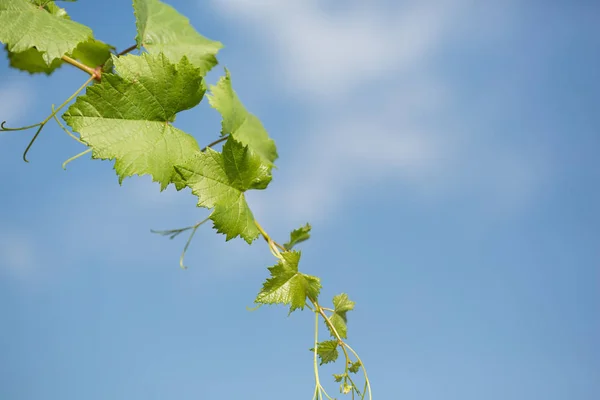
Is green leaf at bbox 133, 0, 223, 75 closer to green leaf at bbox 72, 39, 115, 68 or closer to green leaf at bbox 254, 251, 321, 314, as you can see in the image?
green leaf at bbox 72, 39, 115, 68

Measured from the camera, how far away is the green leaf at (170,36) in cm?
139

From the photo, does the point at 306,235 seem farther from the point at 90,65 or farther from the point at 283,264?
the point at 90,65

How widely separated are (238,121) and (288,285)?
51 centimetres

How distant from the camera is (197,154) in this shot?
3.75 ft

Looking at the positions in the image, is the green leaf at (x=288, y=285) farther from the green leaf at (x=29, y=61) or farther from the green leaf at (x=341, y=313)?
the green leaf at (x=29, y=61)

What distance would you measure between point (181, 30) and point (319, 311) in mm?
848

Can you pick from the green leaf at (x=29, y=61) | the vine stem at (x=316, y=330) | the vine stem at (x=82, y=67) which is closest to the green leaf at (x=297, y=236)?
the vine stem at (x=316, y=330)

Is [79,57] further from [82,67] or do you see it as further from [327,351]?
[327,351]

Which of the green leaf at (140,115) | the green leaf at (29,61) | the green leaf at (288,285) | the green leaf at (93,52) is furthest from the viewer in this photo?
the green leaf at (29,61)

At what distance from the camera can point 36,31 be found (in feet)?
3.72

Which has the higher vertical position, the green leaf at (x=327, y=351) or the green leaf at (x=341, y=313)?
the green leaf at (x=341, y=313)

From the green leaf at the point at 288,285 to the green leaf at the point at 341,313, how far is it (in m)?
0.19

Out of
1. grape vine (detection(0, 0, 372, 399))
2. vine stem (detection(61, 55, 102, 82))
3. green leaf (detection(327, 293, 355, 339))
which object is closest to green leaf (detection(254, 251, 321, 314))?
grape vine (detection(0, 0, 372, 399))

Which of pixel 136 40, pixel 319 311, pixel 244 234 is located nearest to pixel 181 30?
pixel 136 40
